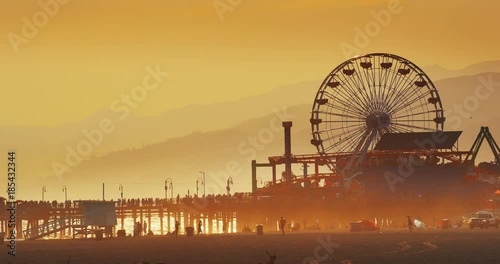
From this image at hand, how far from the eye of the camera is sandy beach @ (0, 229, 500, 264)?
6353 cm

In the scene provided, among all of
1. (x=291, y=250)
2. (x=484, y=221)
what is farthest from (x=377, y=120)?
(x=291, y=250)

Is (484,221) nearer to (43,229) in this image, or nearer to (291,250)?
(291,250)

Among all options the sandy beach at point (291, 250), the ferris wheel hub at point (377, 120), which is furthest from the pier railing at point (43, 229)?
the ferris wheel hub at point (377, 120)

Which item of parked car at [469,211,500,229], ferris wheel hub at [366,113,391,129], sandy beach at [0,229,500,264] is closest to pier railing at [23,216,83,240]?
sandy beach at [0,229,500,264]

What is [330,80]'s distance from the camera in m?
146

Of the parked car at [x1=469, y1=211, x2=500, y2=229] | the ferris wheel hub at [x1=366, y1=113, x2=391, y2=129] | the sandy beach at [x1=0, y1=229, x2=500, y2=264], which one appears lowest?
the sandy beach at [x1=0, y1=229, x2=500, y2=264]

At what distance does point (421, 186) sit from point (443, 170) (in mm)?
3712

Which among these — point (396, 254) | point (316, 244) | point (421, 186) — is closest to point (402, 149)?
point (421, 186)

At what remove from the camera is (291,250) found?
71.4 metres

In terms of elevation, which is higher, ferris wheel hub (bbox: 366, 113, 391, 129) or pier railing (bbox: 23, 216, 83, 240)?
ferris wheel hub (bbox: 366, 113, 391, 129)

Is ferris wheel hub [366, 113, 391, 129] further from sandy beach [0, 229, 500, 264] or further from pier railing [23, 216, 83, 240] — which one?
sandy beach [0, 229, 500, 264]

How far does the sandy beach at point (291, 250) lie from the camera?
63531 millimetres

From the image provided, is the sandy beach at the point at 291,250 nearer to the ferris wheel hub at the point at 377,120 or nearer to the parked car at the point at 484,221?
the parked car at the point at 484,221

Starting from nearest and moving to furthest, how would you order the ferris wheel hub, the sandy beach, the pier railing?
1. the sandy beach
2. the pier railing
3. the ferris wheel hub
